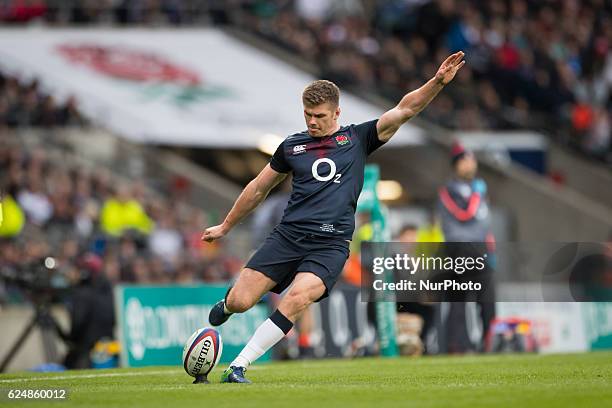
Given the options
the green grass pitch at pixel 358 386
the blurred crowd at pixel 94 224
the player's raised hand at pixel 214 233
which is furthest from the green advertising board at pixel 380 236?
the player's raised hand at pixel 214 233

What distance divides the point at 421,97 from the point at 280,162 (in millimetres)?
1199

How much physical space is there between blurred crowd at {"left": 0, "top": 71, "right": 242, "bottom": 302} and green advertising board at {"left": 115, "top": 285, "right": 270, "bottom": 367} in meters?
2.31

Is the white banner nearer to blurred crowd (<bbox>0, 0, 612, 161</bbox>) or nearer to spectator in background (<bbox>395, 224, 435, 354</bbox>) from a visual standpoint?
blurred crowd (<bbox>0, 0, 612, 161</bbox>)

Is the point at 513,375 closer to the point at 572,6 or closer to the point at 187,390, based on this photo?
the point at 187,390

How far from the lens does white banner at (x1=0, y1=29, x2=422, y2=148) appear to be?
1061 inches

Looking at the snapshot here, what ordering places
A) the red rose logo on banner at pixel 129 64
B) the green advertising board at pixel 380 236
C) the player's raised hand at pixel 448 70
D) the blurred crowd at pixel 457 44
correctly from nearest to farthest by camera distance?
the player's raised hand at pixel 448 70 < the green advertising board at pixel 380 236 < the red rose logo on banner at pixel 129 64 < the blurred crowd at pixel 457 44

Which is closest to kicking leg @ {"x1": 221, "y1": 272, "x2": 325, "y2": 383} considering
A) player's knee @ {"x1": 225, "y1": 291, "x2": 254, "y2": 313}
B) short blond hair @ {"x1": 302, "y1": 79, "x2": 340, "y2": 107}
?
player's knee @ {"x1": 225, "y1": 291, "x2": 254, "y2": 313}

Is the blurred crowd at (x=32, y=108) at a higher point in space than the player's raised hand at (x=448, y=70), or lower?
higher

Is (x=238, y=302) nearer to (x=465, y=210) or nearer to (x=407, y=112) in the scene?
(x=407, y=112)

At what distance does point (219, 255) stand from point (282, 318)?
43.2ft

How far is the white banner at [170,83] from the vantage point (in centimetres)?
2695

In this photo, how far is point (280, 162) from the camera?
11.1 m

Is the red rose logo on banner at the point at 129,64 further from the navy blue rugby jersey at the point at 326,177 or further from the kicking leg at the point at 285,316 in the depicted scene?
the kicking leg at the point at 285,316

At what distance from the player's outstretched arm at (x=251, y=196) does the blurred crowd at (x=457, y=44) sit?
754 inches
